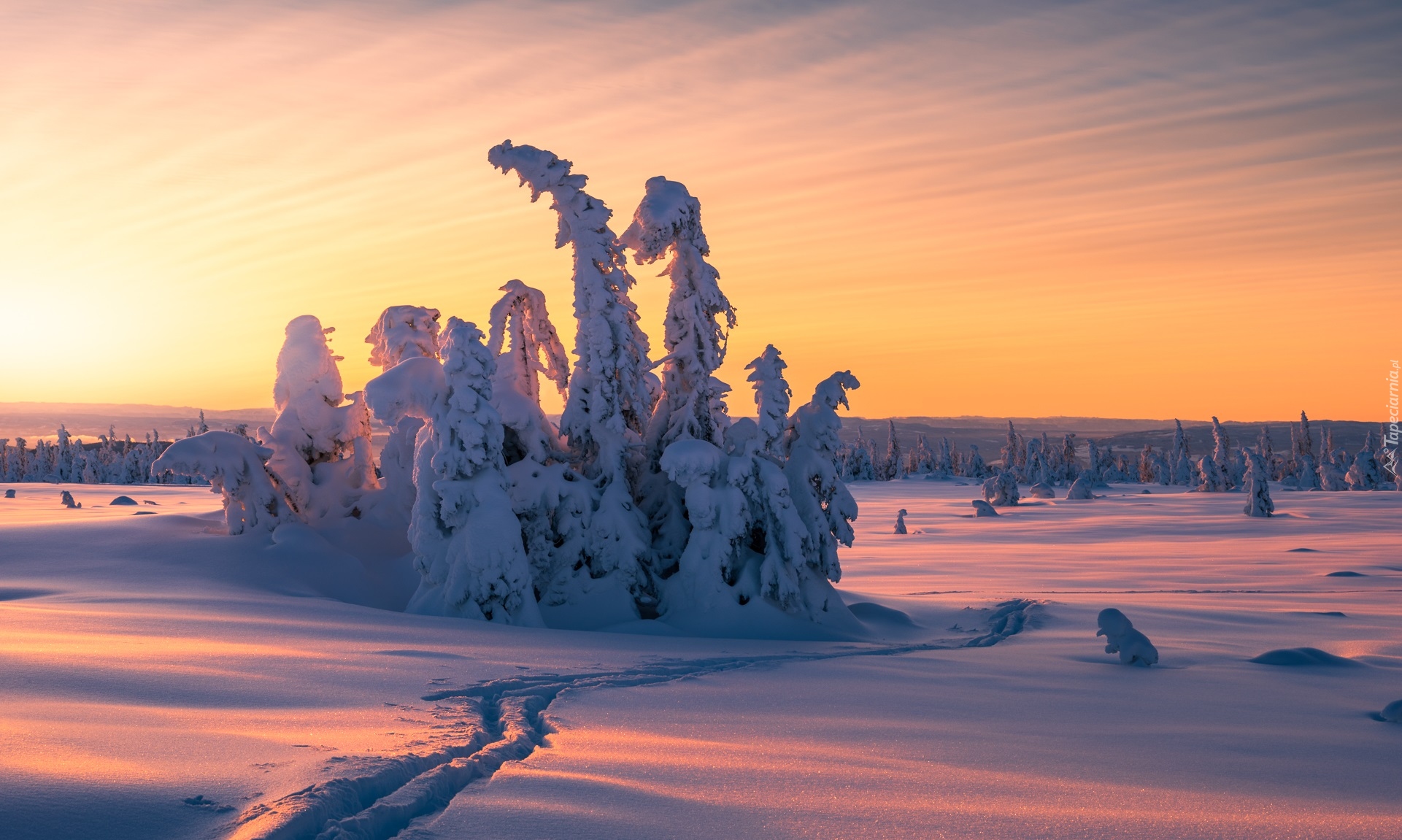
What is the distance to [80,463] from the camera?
107 meters

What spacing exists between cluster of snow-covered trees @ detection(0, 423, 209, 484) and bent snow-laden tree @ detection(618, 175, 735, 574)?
89186 mm

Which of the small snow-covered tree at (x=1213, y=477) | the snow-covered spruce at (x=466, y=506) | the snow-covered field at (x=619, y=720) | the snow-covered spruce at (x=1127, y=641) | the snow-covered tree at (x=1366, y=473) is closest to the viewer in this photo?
the snow-covered field at (x=619, y=720)

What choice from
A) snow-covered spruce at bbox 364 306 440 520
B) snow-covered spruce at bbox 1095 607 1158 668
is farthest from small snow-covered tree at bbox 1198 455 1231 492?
snow-covered spruce at bbox 1095 607 1158 668

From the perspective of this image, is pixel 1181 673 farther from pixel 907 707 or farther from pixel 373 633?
pixel 373 633

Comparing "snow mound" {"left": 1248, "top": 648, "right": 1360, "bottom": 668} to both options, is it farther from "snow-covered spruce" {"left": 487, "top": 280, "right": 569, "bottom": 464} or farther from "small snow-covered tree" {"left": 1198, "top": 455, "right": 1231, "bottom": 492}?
"small snow-covered tree" {"left": 1198, "top": 455, "right": 1231, "bottom": 492}

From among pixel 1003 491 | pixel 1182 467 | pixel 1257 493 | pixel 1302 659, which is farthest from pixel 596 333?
pixel 1182 467

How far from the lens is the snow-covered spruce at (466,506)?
16.2 metres

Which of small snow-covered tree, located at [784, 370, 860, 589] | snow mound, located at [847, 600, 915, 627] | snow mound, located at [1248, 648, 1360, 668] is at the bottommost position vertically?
snow mound, located at [847, 600, 915, 627]

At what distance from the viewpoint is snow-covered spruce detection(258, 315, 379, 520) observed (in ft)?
70.6

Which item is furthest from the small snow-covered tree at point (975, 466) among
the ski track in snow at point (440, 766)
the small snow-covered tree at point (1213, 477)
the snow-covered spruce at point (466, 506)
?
the ski track in snow at point (440, 766)

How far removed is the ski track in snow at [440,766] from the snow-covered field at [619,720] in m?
0.03

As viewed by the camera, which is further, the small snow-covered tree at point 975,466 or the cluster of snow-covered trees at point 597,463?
the small snow-covered tree at point 975,466

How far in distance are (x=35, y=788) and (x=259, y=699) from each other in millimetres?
2828

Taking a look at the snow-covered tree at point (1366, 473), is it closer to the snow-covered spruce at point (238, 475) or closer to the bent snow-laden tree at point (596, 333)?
the bent snow-laden tree at point (596, 333)
